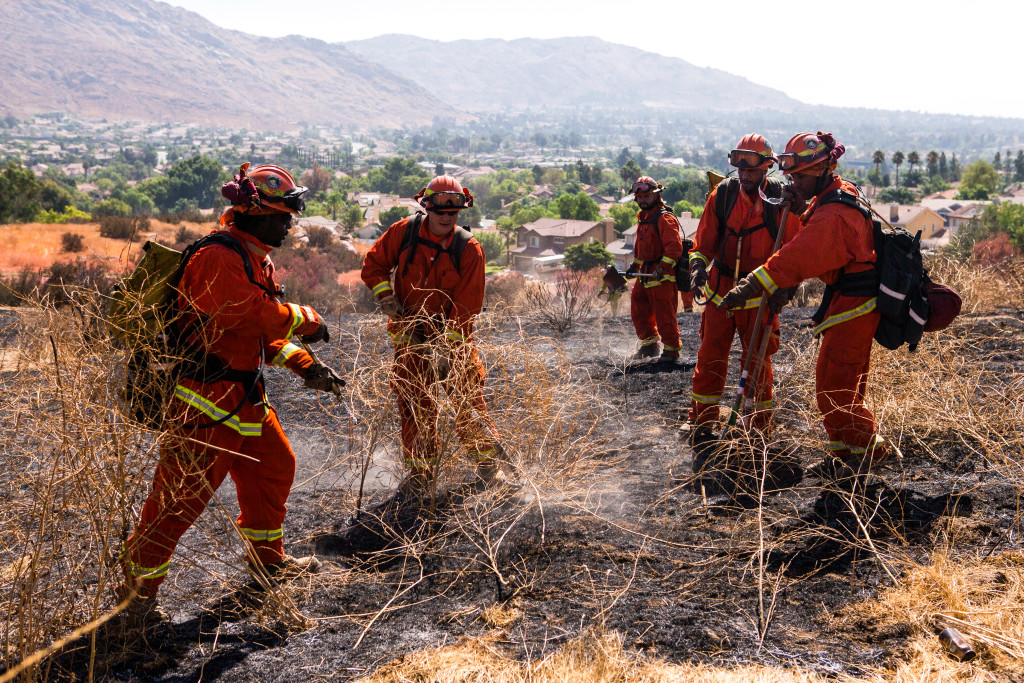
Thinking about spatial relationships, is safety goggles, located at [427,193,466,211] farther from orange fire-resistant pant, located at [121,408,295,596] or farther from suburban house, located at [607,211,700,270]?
suburban house, located at [607,211,700,270]

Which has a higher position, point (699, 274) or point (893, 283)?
point (893, 283)

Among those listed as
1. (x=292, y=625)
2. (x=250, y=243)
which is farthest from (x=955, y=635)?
(x=250, y=243)

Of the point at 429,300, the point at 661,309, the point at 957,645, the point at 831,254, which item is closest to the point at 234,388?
the point at 429,300

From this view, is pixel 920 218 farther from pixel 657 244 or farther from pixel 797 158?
pixel 797 158

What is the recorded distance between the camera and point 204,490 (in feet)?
10.7

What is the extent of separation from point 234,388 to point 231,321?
31 cm

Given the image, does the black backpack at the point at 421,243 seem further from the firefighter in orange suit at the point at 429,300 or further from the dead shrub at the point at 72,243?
the dead shrub at the point at 72,243

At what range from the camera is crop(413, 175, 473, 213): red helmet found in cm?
443

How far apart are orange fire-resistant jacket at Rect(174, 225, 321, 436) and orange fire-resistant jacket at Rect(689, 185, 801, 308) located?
124 inches

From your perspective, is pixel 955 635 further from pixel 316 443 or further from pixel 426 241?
pixel 316 443

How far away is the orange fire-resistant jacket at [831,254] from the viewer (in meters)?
4.15

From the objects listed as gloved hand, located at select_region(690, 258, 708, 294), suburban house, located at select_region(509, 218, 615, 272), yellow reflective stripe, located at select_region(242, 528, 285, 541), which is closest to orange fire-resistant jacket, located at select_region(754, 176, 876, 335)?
gloved hand, located at select_region(690, 258, 708, 294)

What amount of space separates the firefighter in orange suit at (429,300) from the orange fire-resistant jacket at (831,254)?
1750 millimetres

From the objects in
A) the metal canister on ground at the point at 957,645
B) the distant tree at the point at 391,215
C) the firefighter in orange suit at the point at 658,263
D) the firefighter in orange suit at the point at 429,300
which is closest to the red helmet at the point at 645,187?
the firefighter in orange suit at the point at 658,263
